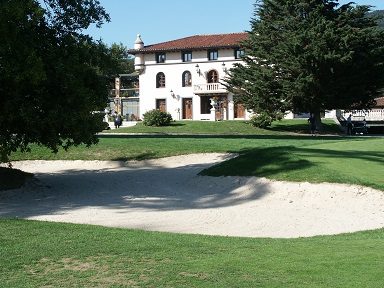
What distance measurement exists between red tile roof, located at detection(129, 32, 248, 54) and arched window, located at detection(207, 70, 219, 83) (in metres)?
3.31

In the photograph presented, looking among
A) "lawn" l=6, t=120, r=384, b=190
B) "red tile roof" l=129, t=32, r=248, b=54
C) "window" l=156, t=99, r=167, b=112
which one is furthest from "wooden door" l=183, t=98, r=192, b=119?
"lawn" l=6, t=120, r=384, b=190

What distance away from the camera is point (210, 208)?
16250 mm

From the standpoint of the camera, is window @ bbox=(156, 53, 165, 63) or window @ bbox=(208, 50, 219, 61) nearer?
window @ bbox=(208, 50, 219, 61)

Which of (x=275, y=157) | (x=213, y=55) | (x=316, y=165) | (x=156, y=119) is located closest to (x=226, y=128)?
(x=156, y=119)

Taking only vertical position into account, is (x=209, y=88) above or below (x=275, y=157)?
above

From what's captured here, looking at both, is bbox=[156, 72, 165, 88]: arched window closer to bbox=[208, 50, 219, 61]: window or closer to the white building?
the white building

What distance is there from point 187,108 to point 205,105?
2500 mm

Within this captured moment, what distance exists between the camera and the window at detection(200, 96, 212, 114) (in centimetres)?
7106

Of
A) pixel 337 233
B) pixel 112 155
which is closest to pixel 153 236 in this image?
pixel 337 233

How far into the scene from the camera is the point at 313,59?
44.0 meters

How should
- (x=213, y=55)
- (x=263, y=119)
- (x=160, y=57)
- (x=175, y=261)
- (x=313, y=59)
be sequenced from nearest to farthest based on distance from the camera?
1. (x=175, y=261)
2. (x=313, y=59)
3. (x=263, y=119)
4. (x=213, y=55)
5. (x=160, y=57)

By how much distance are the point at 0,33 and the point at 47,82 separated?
83.1 inches

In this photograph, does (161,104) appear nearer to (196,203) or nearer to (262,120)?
(262,120)

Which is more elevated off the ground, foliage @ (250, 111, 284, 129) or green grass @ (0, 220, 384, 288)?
foliage @ (250, 111, 284, 129)
